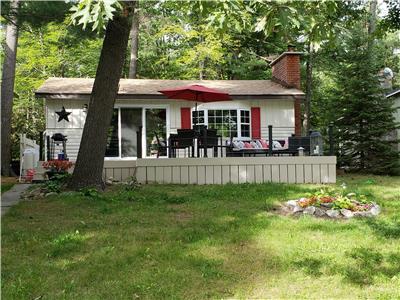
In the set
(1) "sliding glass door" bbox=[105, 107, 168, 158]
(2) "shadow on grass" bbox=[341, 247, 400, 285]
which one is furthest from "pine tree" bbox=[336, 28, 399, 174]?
(2) "shadow on grass" bbox=[341, 247, 400, 285]

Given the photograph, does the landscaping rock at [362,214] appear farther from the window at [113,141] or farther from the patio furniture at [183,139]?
the window at [113,141]

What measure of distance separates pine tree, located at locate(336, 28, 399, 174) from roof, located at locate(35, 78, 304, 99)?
5.50ft

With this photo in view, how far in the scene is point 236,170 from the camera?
977cm

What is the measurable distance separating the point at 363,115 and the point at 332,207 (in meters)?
7.27

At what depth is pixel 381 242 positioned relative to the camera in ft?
14.9

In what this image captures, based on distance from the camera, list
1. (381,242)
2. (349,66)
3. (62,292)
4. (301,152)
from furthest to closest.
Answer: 1. (349,66)
2. (301,152)
3. (381,242)
4. (62,292)

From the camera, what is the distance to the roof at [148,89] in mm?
12922

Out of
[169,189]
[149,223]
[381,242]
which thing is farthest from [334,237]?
[169,189]

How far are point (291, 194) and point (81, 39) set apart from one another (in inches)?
167

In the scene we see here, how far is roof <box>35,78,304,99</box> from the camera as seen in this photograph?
12922 millimetres

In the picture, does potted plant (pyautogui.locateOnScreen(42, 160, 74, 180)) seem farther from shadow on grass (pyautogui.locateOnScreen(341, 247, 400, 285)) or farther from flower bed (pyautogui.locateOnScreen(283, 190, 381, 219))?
shadow on grass (pyautogui.locateOnScreen(341, 247, 400, 285))

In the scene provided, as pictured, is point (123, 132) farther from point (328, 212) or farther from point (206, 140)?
point (328, 212)

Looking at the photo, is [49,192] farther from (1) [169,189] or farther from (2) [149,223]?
(2) [149,223]

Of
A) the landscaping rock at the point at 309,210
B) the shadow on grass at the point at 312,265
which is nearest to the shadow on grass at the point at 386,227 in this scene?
the landscaping rock at the point at 309,210
